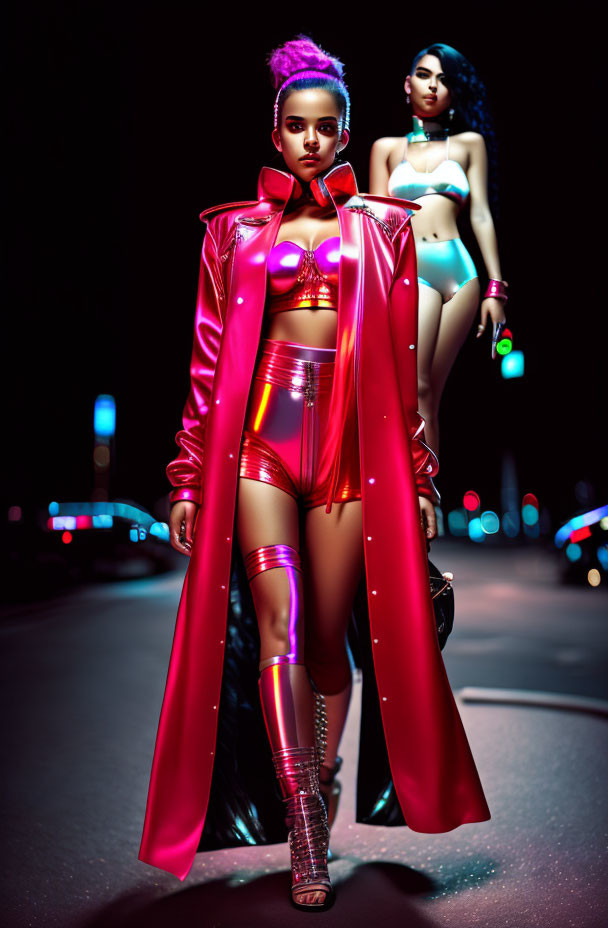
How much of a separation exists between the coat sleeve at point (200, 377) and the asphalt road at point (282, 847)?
42.6 inches

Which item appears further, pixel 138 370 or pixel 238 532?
pixel 138 370

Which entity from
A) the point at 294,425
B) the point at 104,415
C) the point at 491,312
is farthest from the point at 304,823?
the point at 104,415

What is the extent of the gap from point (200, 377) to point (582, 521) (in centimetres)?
926

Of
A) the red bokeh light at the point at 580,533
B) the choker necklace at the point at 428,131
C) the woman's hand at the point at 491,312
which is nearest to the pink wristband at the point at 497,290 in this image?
the woman's hand at the point at 491,312

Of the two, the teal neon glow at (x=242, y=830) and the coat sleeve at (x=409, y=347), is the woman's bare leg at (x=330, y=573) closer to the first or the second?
the coat sleeve at (x=409, y=347)

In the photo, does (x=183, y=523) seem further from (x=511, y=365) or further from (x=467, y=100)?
(x=467, y=100)

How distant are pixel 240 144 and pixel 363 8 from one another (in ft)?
3.70

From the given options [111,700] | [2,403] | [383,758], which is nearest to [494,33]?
[383,758]

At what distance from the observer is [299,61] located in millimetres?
2699

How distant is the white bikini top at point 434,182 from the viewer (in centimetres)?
333

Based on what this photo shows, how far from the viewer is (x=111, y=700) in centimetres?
518

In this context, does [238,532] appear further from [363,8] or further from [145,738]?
[363,8]

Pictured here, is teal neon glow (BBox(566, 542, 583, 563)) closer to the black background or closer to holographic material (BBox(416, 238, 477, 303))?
the black background

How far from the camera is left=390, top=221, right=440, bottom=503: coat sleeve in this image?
2637 mm
